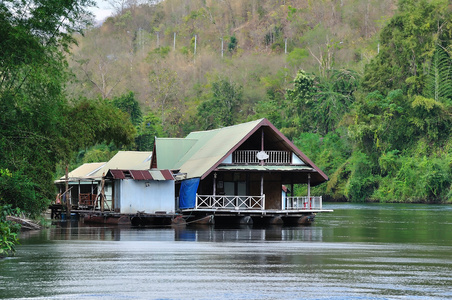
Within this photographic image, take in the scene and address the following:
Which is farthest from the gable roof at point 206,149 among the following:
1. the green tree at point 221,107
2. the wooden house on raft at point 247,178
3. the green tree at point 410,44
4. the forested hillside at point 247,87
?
the green tree at point 221,107

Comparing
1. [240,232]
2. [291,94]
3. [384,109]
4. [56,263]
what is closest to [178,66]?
[291,94]

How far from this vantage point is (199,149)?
47.1 m

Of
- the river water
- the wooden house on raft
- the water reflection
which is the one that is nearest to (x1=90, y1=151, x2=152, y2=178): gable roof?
the wooden house on raft

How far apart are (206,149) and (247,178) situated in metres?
3.40

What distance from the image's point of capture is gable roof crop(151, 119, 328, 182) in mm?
40938

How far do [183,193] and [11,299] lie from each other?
2813 cm

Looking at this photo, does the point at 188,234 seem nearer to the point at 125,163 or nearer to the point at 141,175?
the point at 141,175

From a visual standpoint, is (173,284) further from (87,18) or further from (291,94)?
(291,94)

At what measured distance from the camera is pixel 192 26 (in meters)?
161

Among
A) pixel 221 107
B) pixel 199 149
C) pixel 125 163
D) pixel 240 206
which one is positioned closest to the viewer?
pixel 240 206

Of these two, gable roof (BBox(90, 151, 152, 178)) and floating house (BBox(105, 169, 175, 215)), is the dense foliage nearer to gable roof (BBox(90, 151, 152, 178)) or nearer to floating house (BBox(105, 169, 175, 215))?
floating house (BBox(105, 169, 175, 215))

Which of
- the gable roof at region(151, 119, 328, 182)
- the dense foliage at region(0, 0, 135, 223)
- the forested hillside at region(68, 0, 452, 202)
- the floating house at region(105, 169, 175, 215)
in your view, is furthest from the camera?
the forested hillside at region(68, 0, 452, 202)

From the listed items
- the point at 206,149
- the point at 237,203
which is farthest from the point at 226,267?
the point at 206,149

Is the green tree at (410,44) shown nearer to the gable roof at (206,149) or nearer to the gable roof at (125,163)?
the gable roof at (206,149)
